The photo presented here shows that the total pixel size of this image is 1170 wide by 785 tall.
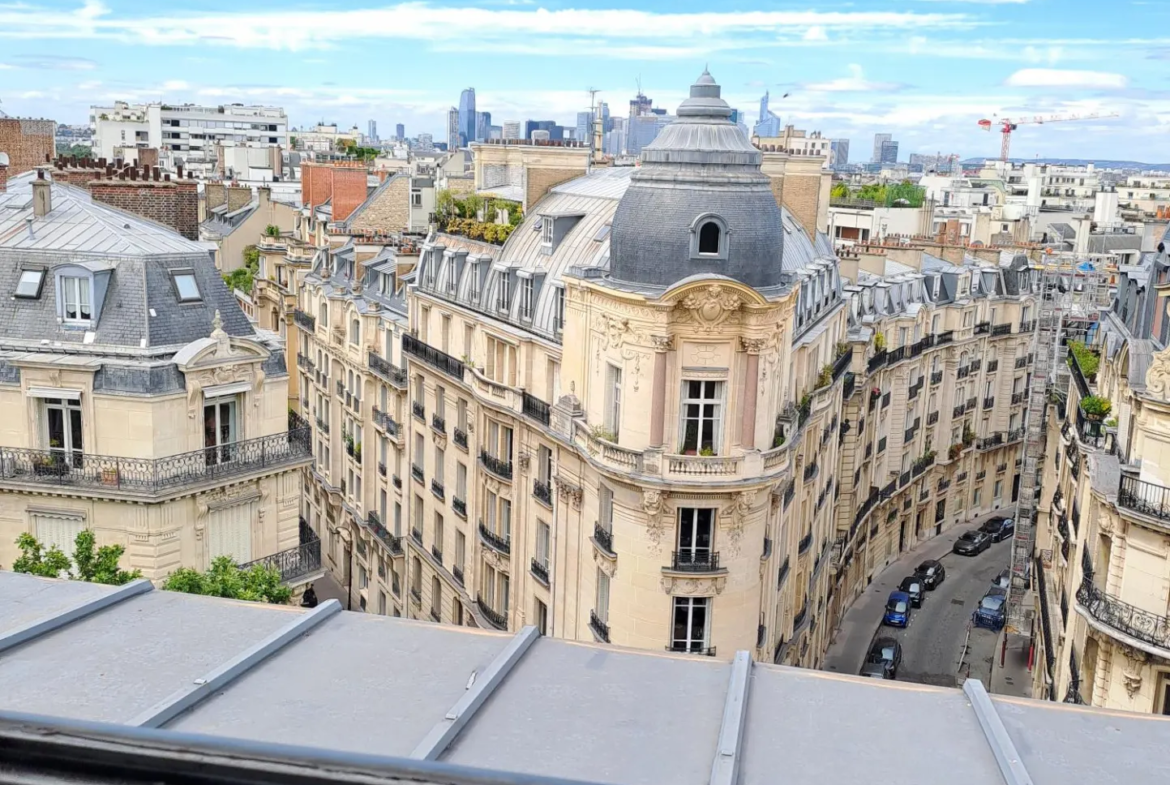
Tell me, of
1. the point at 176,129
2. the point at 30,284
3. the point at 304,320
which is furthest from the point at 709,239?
the point at 176,129

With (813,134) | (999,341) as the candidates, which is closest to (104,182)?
(999,341)

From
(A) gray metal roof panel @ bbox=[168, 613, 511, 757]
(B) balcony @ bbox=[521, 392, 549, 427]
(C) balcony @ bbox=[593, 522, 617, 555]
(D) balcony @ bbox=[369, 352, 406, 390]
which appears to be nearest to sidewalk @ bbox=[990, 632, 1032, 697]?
(C) balcony @ bbox=[593, 522, 617, 555]

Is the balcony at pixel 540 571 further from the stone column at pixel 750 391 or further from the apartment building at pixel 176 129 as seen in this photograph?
the apartment building at pixel 176 129

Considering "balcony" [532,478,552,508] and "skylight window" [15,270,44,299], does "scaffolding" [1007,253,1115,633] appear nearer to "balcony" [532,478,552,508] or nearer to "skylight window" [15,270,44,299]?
"balcony" [532,478,552,508]

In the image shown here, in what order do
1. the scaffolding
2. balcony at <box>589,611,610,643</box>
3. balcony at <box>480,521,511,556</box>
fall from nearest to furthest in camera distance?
balcony at <box>589,611,610,643</box> → balcony at <box>480,521,511,556</box> → the scaffolding

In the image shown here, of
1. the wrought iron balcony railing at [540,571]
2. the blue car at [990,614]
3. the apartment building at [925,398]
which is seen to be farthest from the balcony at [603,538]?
the blue car at [990,614]

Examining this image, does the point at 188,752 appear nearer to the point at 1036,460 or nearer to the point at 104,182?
the point at 104,182
